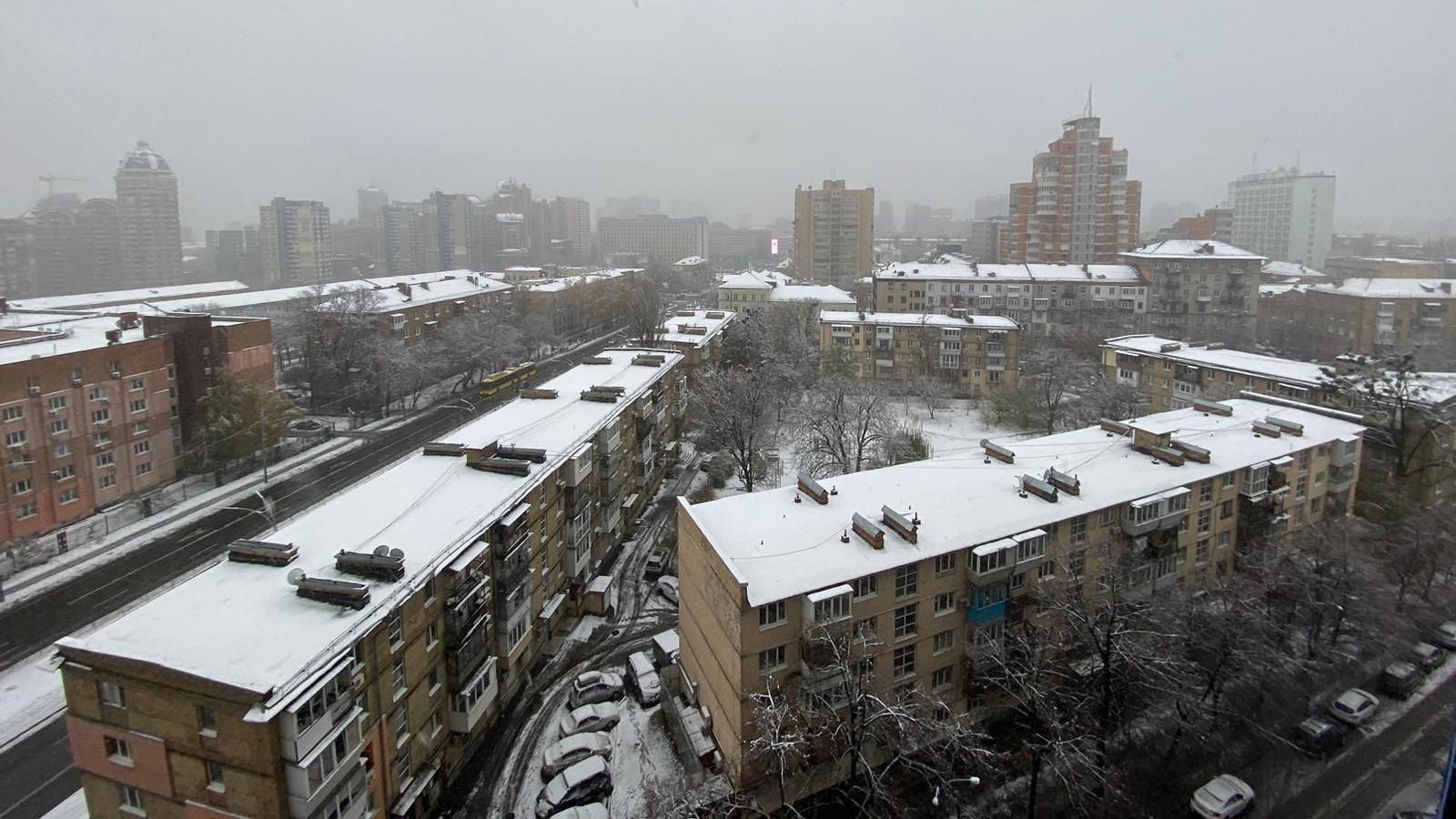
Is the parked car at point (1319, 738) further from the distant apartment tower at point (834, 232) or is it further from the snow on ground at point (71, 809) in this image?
the distant apartment tower at point (834, 232)

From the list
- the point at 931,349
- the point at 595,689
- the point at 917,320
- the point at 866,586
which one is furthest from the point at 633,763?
the point at 917,320

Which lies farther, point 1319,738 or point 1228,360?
point 1228,360

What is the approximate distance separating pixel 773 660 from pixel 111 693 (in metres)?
7.33

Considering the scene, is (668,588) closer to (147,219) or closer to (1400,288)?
(1400,288)

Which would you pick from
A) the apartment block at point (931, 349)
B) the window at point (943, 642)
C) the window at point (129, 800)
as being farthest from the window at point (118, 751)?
the apartment block at point (931, 349)

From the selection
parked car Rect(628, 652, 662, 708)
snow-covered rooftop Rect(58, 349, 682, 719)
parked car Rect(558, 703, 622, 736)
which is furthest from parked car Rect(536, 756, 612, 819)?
snow-covered rooftop Rect(58, 349, 682, 719)

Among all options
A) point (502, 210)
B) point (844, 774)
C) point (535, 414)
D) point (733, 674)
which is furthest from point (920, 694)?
point (502, 210)

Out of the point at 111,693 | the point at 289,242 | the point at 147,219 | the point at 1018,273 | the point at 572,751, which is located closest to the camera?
the point at 111,693

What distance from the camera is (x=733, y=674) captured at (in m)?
10.3

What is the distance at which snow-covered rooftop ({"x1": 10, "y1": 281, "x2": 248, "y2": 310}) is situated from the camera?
38344 mm

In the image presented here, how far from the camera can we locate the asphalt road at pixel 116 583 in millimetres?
11133

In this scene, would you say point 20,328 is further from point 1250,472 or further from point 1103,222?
point 1103,222

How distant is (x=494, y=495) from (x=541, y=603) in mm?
2613

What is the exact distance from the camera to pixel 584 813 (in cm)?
1038
